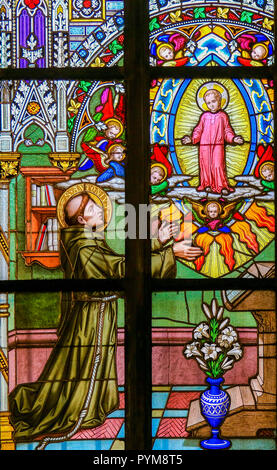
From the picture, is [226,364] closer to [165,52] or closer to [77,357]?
[77,357]

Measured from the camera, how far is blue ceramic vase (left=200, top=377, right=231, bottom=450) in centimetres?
405

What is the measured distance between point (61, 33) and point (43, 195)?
93cm

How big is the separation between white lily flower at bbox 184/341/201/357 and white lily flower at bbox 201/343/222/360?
1.3 inches

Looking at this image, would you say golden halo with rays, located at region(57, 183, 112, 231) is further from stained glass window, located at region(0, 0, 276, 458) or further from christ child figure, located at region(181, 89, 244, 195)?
christ child figure, located at region(181, 89, 244, 195)

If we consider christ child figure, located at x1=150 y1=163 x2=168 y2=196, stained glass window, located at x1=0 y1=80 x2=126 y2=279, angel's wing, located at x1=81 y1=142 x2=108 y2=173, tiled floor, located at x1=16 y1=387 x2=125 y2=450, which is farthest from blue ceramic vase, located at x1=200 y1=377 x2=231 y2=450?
angel's wing, located at x1=81 y1=142 x2=108 y2=173

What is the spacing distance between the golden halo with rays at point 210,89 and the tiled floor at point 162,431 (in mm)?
1551

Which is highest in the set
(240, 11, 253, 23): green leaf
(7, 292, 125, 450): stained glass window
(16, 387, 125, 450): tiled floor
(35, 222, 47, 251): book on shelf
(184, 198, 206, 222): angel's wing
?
(240, 11, 253, 23): green leaf

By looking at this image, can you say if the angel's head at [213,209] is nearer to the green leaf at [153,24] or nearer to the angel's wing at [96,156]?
the angel's wing at [96,156]

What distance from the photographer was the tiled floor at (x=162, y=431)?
4.07 meters

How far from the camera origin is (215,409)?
4.06 m

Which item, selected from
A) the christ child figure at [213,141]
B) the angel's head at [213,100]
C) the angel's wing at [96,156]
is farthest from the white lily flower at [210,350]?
the angel's head at [213,100]

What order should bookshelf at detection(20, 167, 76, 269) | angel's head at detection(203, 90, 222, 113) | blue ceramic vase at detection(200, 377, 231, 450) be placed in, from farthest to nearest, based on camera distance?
angel's head at detection(203, 90, 222, 113)
bookshelf at detection(20, 167, 76, 269)
blue ceramic vase at detection(200, 377, 231, 450)

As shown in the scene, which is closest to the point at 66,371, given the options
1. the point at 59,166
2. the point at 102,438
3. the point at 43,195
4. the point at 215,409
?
the point at 102,438

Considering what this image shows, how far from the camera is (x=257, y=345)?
4125mm
